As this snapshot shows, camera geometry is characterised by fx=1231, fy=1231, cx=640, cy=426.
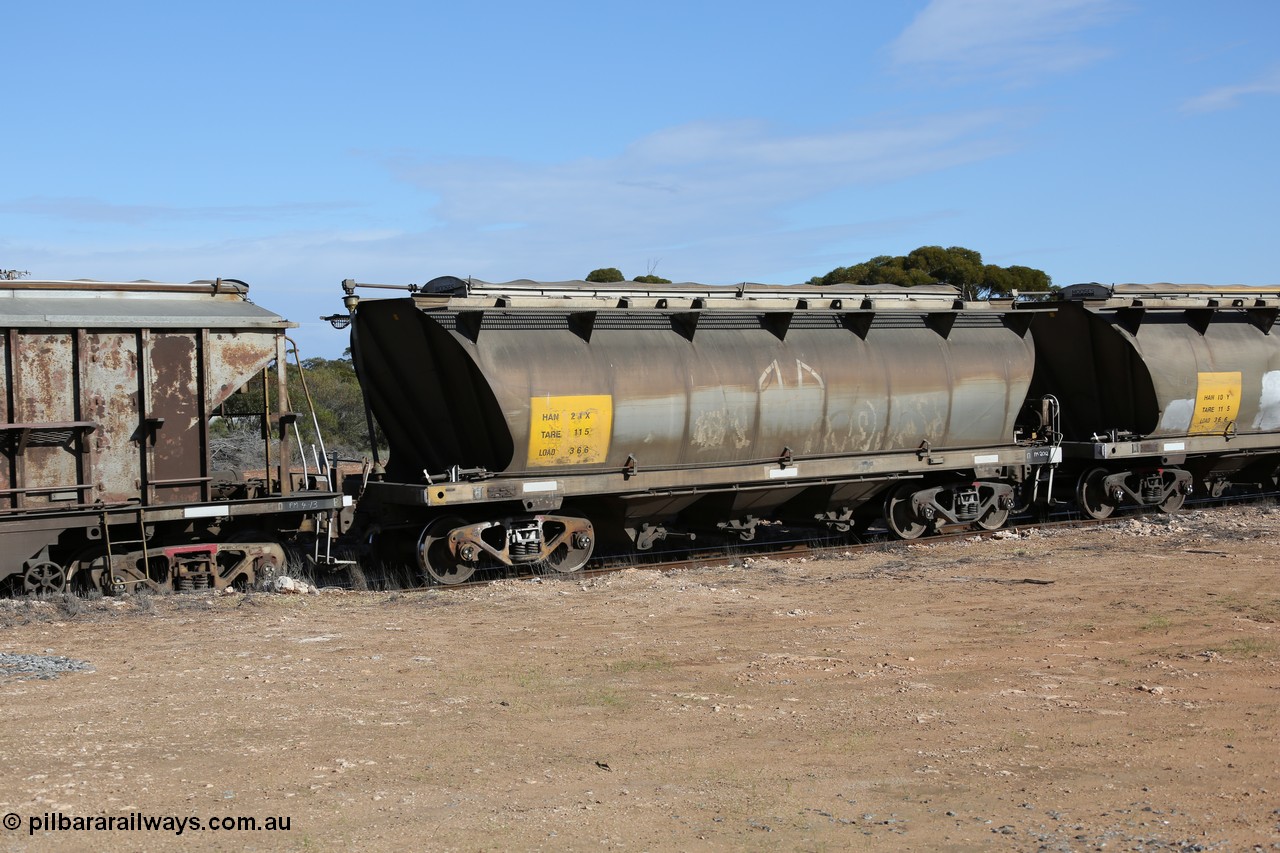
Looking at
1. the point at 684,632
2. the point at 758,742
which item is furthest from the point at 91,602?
the point at 758,742

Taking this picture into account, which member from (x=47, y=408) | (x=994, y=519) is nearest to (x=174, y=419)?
(x=47, y=408)

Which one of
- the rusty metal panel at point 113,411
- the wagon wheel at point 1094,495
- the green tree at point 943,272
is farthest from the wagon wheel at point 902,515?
the green tree at point 943,272

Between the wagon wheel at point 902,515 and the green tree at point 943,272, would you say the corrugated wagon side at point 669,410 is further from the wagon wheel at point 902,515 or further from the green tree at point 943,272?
the green tree at point 943,272

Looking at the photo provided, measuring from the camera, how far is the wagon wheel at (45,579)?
39.5 ft

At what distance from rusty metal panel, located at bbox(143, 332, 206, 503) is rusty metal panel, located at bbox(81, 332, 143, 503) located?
14 cm

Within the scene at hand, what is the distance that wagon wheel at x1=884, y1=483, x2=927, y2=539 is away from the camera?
57.3 ft

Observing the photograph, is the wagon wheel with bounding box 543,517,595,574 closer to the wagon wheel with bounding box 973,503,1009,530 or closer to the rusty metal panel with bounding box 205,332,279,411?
the rusty metal panel with bounding box 205,332,279,411

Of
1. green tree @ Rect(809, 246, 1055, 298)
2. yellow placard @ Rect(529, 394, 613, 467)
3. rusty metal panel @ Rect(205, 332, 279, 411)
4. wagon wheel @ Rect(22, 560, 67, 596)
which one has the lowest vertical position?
wagon wheel @ Rect(22, 560, 67, 596)

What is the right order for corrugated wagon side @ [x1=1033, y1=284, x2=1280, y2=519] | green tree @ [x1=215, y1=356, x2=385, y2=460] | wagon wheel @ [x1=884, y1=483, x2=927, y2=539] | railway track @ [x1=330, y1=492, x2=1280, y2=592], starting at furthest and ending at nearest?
green tree @ [x1=215, y1=356, x2=385, y2=460]
corrugated wagon side @ [x1=1033, y1=284, x2=1280, y2=519]
wagon wheel @ [x1=884, y1=483, x2=927, y2=539]
railway track @ [x1=330, y1=492, x2=1280, y2=592]

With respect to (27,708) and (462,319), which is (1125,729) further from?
(462,319)

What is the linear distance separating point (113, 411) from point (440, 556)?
12.6 ft

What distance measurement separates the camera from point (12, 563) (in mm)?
11859

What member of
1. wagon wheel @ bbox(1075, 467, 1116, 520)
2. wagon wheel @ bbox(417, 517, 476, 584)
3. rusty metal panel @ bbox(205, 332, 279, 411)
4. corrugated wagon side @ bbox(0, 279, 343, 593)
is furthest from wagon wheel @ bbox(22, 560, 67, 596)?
wagon wheel @ bbox(1075, 467, 1116, 520)

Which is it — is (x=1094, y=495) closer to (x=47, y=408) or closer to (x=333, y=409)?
(x=47, y=408)
